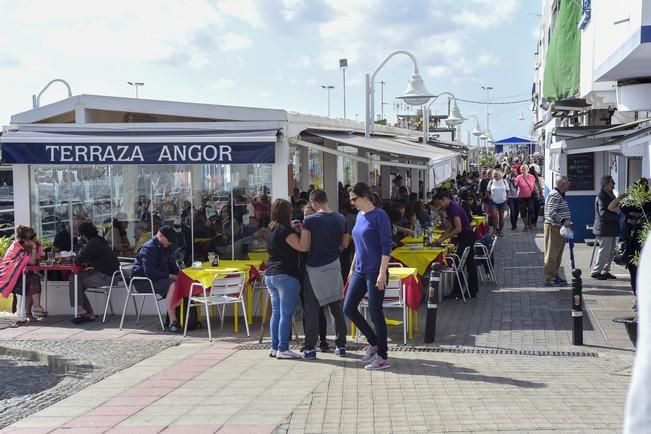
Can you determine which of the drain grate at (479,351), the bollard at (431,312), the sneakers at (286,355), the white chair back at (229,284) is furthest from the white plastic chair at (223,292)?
the bollard at (431,312)

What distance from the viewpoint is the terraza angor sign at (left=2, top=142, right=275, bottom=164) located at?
11159 mm

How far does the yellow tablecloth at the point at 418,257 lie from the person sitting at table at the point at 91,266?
12.6 ft

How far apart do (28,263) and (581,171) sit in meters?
14.0

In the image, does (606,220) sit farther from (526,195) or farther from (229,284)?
(526,195)

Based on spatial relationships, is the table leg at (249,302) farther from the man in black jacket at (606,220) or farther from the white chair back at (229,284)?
the man in black jacket at (606,220)

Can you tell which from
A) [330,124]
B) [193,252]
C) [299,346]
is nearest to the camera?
[299,346]

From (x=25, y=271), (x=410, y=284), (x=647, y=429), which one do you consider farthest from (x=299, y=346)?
(x=647, y=429)

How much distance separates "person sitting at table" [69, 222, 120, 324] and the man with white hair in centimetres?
646

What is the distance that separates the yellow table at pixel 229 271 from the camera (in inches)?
402

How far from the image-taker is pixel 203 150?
11.3 m

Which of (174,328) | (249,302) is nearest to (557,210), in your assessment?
(249,302)

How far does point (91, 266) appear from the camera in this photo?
11312 mm

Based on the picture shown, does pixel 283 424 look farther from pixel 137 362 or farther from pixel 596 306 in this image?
pixel 596 306

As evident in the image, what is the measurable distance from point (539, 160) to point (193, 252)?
45.7 m
